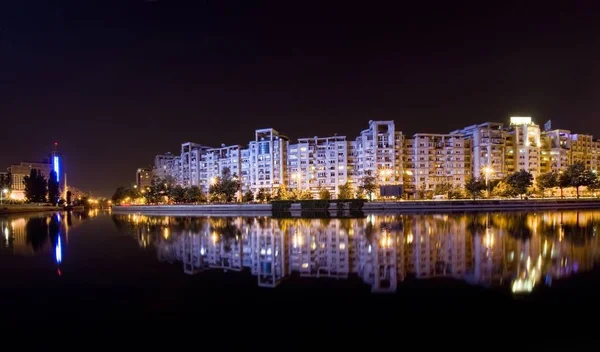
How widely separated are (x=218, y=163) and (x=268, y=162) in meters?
20.3

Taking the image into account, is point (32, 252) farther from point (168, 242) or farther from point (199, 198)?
point (199, 198)

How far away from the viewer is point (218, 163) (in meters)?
104

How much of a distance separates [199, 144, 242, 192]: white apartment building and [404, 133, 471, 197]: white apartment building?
49037mm

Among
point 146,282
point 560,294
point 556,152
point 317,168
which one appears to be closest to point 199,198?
point 317,168

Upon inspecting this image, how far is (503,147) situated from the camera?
8694 centimetres

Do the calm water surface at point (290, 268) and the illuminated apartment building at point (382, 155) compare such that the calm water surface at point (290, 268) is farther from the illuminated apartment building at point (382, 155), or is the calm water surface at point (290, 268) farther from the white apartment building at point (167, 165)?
the white apartment building at point (167, 165)

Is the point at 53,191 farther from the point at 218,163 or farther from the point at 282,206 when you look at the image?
the point at 282,206

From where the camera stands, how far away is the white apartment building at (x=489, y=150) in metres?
84.9

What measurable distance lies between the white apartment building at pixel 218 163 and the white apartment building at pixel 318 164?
17.5 meters

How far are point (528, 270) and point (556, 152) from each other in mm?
102553

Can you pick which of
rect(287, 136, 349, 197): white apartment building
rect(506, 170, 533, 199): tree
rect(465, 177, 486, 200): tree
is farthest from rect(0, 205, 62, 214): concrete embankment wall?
rect(506, 170, 533, 199): tree

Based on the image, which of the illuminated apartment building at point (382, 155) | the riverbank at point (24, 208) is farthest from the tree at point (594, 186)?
the riverbank at point (24, 208)

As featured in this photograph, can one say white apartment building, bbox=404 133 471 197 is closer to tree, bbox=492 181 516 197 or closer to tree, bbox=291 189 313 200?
tree, bbox=492 181 516 197

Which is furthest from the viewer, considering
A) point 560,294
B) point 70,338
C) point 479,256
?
point 479,256
